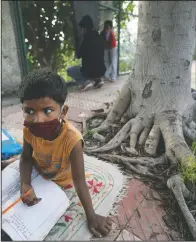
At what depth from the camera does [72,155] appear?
1712 millimetres

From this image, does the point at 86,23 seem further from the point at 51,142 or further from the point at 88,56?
the point at 51,142

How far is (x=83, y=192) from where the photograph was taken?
1.73m

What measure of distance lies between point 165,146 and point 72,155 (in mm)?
1423

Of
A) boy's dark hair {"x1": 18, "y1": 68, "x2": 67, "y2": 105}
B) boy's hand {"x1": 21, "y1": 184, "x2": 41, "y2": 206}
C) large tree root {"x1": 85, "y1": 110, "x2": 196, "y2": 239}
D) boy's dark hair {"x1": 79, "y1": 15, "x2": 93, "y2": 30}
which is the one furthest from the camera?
boy's dark hair {"x1": 79, "y1": 15, "x2": 93, "y2": 30}

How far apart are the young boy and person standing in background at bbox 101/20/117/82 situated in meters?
5.22

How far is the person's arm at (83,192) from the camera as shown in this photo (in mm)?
1711

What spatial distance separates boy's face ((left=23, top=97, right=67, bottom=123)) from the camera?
1.53 metres

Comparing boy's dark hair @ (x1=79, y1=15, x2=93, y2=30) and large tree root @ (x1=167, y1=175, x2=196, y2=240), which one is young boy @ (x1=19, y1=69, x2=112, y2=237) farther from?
boy's dark hair @ (x1=79, y1=15, x2=93, y2=30)

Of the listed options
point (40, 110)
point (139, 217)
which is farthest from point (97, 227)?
point (40, 110)

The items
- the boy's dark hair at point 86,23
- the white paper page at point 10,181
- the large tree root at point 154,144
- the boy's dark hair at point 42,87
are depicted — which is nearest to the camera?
the boy's dark hair at point 42,87

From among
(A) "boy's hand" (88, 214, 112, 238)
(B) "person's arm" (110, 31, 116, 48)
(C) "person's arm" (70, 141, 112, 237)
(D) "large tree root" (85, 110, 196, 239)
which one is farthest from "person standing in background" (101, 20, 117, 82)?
(A) "boy's hand" (88, 214, 112, 238)

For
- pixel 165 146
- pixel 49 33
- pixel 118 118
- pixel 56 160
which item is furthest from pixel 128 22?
pixel 56 160

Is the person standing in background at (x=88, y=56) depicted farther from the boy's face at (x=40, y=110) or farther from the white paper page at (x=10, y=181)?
the boy's face at (x=40, y=110)

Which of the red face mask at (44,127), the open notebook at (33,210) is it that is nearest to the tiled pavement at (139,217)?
the open notebook at (33,210)
